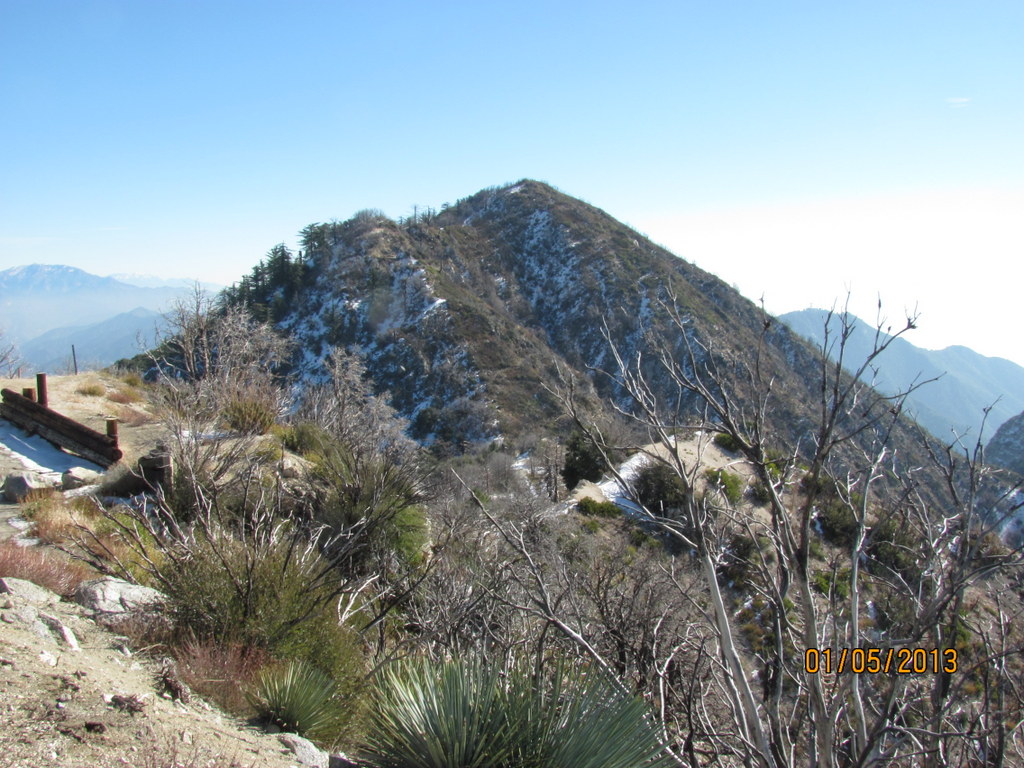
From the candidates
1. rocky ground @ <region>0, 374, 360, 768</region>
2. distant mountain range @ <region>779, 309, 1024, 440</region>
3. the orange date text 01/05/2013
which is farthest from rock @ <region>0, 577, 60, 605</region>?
distant mountain range @ <region>779, 309, 1024, 440</region>

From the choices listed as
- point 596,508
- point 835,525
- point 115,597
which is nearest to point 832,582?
point 115,597

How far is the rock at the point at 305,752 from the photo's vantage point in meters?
2.63

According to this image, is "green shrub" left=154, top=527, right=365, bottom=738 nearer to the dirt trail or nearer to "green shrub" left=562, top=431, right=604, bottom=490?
the dirt trail

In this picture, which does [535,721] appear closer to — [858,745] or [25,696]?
[858,745]

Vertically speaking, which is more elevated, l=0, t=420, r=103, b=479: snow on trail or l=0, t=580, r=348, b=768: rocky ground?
l=0, t=420, r=103, b=479: snow on trail

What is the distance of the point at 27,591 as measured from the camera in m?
3.64

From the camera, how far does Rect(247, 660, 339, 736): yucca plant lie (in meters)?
2.98

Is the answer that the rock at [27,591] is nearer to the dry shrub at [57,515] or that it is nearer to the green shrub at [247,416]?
the dry shrub at [57,515]

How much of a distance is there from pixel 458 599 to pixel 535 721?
2.23m

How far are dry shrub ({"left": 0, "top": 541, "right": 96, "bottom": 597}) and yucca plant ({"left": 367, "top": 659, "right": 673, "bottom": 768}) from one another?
2.86 m

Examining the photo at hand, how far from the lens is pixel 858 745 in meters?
2.12

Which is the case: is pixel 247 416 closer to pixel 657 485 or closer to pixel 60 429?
pixel 60 429

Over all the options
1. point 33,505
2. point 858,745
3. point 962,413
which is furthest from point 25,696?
point 962,413

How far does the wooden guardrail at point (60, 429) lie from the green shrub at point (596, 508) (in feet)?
37.8
